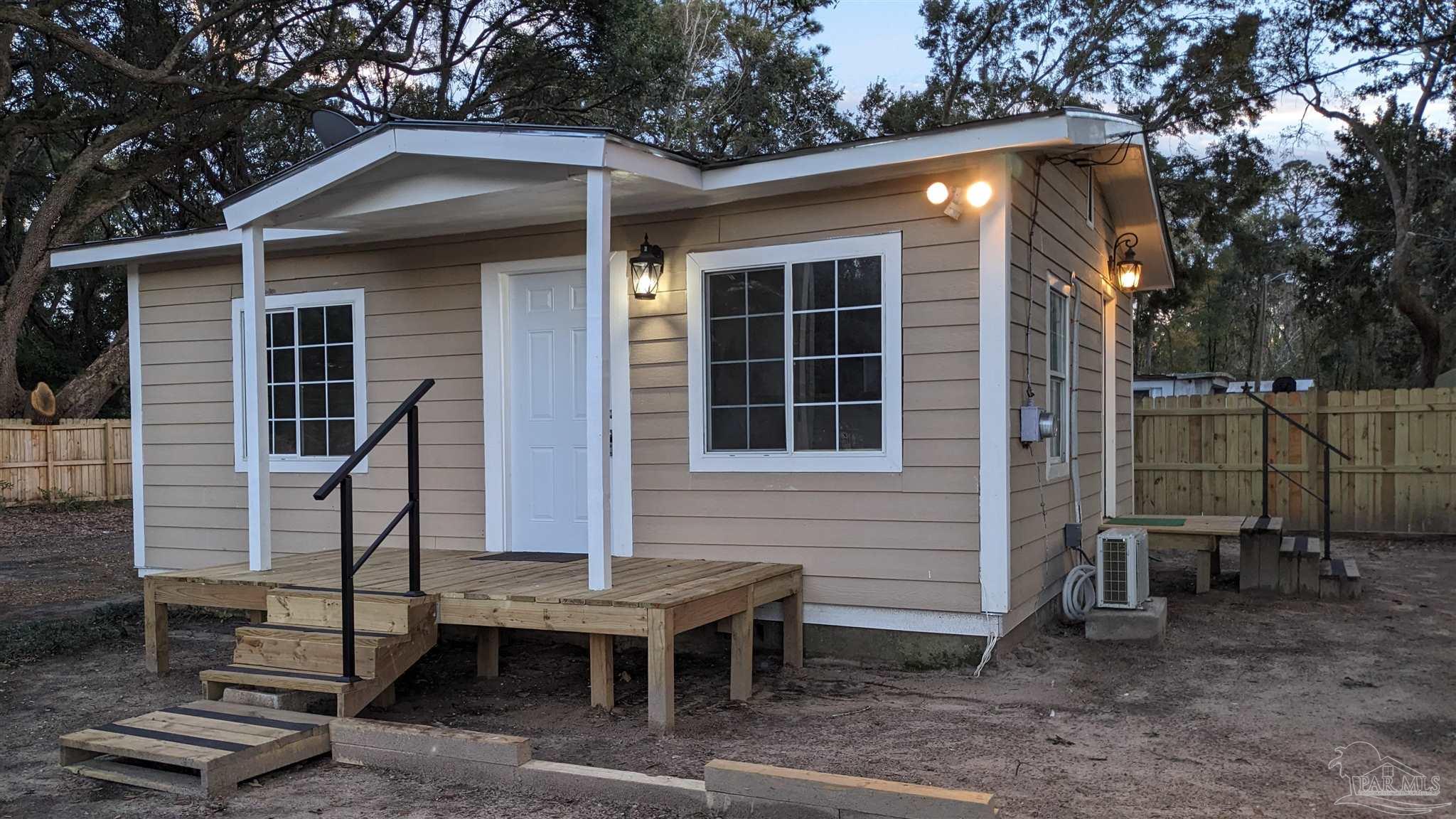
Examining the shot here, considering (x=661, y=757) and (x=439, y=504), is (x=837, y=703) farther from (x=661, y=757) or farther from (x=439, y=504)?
(x=439, y=504)

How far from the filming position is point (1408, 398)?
10.6 metres

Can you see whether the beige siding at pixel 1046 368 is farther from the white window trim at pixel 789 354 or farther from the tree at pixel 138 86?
the tree at pixel 138 86

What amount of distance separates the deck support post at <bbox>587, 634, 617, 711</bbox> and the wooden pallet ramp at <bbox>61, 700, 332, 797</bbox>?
3.76ft

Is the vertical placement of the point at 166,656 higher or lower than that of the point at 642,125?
lower

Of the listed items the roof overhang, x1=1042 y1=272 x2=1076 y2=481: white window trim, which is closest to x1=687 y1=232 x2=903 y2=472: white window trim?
the roof overhang

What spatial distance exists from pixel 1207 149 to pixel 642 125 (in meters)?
9.42

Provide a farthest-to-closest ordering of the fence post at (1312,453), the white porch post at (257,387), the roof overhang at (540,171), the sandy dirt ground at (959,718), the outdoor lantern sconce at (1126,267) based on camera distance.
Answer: the fence post at (1312,453)
the outdoor lantern sconce at (1126,267)
the white porch post at (257,387)
the roof overhang at (540,171)
the sandy dirt ground at (959,718)

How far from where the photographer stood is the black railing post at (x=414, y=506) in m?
4.60

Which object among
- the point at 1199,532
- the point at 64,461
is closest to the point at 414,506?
the point at 1199,532

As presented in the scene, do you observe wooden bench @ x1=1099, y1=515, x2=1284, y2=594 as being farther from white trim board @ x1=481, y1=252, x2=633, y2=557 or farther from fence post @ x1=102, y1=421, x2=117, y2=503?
fence post @ x1=102, y1=421, x2=117, y2=503

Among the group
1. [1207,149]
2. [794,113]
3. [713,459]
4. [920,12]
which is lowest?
[713,459]

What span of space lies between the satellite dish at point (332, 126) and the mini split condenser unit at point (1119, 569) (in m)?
5.40

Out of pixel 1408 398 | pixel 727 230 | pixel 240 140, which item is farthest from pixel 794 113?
pixel 727 230

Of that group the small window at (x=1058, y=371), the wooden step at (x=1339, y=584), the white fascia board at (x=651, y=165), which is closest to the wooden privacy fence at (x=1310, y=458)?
the wooden step at (x=1339, y=584)
